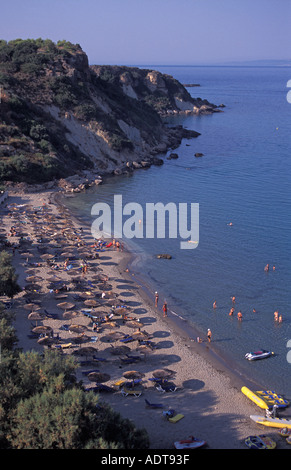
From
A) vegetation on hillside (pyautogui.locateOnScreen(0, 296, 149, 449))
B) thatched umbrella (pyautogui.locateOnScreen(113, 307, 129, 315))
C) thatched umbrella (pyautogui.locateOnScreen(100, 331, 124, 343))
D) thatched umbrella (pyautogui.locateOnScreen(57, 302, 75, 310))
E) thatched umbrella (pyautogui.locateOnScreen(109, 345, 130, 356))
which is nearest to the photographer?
vegetation on hillside (pyautogui.locateOnScreen(0, 296, 149, 449))

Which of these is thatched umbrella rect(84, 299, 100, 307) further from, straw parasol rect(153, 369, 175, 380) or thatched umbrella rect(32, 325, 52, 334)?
straw parasol rect(153, 369, 175, 380)

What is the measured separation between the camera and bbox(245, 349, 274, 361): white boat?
77.3 ft

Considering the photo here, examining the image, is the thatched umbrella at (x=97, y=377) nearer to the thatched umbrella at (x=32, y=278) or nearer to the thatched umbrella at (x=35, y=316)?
the thatched umbrella at (x=35, y=316)

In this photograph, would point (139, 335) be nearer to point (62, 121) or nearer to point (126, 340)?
point (126, 340)

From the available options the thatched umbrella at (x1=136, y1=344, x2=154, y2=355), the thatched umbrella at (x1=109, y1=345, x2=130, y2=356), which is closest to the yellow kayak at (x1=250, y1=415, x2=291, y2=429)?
the thatched umbrella at (x1=136, y1=344, x2=154, y2=355)

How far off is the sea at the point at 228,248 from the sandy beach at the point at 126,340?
1557 mm

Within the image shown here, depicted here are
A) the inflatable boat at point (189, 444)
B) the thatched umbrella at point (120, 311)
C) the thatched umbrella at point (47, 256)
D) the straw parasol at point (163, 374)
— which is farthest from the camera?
the thatched umbrella at point (47, 256)

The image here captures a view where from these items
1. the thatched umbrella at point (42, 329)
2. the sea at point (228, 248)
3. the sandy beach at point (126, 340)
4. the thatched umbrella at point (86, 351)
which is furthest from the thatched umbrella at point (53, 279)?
the thatched umbrella at point (86, 351)

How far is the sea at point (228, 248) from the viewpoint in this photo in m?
25.8

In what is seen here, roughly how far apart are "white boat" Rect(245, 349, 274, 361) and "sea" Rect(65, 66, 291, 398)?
30 centimetres

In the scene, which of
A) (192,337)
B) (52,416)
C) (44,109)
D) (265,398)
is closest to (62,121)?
(44,109)

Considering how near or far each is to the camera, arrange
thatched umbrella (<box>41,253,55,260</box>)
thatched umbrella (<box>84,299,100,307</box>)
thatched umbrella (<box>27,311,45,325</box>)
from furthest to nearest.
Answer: thatched umbrella (<box>41,253,55,260</box>)
thatched umbrella (<box>84,299,100,307</box>)
thatched umbrella (<box>27,311,45,325</box>)

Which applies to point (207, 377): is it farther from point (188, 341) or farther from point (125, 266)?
point (125, 266)

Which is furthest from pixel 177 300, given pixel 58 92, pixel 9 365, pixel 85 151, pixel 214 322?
pixel 58 92
